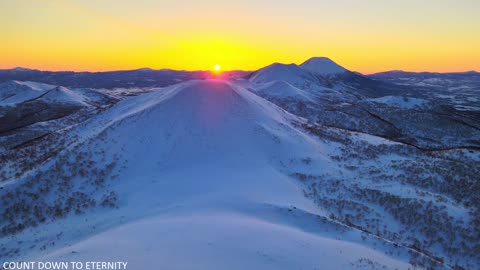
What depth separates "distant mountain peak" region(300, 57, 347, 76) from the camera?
542 ft

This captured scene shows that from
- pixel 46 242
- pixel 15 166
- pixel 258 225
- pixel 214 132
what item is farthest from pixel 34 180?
pixel 258 225

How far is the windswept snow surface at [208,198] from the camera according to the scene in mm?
11242

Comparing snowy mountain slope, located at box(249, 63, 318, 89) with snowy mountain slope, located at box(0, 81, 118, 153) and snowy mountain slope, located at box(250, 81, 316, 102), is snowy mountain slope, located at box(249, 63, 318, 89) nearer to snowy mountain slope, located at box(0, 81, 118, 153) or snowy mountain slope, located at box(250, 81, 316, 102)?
snowy mountain slope, located at box(250, 81, 316, 102)

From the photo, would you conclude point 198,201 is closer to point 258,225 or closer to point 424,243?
point 258,225

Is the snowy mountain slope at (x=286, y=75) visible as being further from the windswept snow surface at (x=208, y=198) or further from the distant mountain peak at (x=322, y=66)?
the windswept snow surface at (x=208, y=198)

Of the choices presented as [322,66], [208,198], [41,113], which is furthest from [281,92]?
[322,66]

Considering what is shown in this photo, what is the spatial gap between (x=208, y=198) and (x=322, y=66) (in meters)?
163

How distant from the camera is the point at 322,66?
559 ft

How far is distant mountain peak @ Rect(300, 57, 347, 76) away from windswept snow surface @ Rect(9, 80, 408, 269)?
5396 inches

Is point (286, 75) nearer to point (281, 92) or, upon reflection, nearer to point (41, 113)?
point (281, 92)

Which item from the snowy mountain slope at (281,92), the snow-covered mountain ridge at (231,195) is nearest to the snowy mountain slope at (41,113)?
the snow-covered mountain ridge at (231,195)

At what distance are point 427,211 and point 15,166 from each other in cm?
2788

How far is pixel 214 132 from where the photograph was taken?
90.3ft

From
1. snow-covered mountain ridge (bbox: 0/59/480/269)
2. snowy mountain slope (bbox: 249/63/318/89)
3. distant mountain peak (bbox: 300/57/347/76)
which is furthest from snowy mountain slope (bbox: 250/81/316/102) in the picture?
distant mountain peak (bbox: 300/57/347/76)
